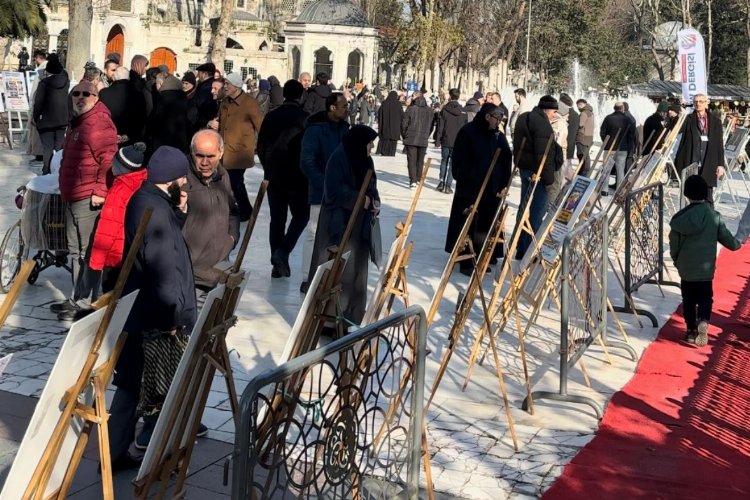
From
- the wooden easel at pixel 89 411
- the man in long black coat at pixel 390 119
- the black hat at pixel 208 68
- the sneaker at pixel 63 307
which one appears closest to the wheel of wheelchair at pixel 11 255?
the sneaker at pixel 63 307

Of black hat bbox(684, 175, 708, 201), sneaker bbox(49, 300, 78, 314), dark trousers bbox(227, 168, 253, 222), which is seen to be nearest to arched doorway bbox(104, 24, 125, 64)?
dark trousers bbox(227, 168, 253, 222)

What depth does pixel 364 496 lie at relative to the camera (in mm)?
4418

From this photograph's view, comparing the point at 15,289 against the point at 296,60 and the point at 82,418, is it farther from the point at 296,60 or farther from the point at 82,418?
the point at 296,60

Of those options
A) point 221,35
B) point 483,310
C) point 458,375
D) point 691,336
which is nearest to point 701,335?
point 691,336

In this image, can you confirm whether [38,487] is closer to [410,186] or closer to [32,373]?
[32,373]

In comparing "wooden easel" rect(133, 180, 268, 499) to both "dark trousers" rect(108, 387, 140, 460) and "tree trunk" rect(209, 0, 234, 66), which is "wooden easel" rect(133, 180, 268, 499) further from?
"tree trunk" rect(209, 0, 234, 66)

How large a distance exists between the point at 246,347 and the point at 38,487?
13.8 feet

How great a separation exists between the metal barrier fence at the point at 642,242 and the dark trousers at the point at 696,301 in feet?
1.80

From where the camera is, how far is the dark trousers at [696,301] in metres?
8.84

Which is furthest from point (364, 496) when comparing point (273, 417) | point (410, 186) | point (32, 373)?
point (410, 186)

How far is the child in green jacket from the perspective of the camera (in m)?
8.78

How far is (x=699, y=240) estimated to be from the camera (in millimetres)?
8812

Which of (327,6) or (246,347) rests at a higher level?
(327,6)

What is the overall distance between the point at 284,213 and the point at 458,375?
352 cm
